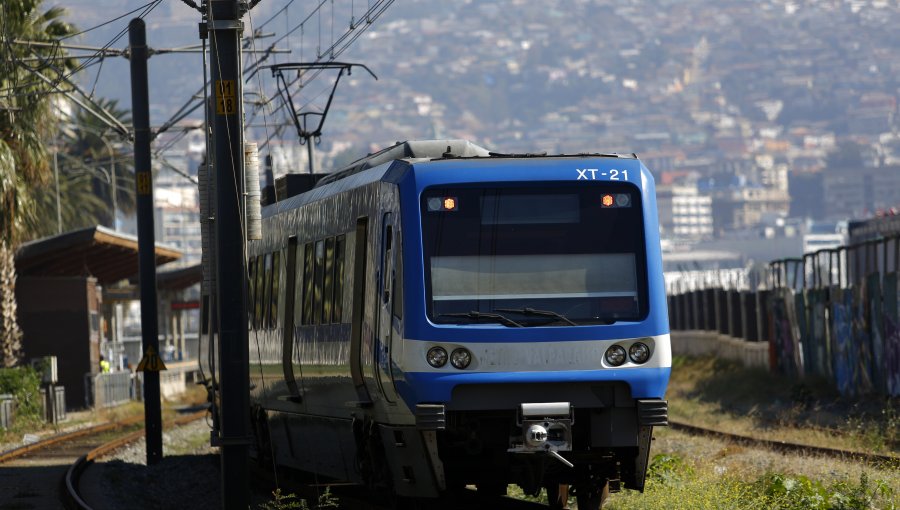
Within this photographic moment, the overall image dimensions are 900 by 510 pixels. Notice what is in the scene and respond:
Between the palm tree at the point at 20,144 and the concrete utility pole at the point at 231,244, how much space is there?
1940cm

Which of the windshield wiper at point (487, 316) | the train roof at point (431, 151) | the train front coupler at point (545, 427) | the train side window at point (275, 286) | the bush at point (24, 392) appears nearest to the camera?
the train front coupler at point (545, 427)

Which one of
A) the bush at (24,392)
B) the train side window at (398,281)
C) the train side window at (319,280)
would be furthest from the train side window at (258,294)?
the bush at (24,392)

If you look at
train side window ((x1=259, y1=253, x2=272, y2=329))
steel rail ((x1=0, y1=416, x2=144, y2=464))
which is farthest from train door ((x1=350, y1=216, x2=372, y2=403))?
steel rail ((x1=0, y1=416, x2=144, y2=464))

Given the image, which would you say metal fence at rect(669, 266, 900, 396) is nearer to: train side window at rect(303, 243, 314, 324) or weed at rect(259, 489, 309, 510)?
train side window at rect(303, 243, 314, 324)

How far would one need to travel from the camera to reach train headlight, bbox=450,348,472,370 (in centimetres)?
1412

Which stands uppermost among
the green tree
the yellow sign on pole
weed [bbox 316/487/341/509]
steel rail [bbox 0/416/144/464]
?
the green tree

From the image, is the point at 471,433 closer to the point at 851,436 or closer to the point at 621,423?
the point at 621,423

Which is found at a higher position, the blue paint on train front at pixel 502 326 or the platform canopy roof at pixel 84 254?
the platform canopy roof at pixel 84 254

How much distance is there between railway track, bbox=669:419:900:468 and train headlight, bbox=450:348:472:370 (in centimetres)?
738

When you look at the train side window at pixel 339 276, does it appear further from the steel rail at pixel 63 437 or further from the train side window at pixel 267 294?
the steel rail at pixel 63 437

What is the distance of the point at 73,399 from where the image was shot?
48.6 meters

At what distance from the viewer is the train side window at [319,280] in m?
→ 17.8

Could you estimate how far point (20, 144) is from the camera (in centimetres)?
3888

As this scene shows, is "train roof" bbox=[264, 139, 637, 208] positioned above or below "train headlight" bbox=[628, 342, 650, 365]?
above
